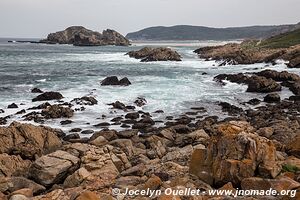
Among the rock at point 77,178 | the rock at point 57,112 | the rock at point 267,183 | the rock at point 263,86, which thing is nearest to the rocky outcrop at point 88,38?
the rock at point 263,86

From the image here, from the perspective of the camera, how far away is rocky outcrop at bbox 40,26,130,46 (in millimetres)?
176625

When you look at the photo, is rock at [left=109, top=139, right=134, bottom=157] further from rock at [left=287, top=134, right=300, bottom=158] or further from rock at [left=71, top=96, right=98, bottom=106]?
rock at [left=71, top=96, right=98, bottom=106]

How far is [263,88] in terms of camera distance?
128 ft

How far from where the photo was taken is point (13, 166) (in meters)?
16.7

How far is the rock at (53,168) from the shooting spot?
13.8 meters

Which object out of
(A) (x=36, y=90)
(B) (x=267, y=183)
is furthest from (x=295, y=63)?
(B) (x=267, y=183)

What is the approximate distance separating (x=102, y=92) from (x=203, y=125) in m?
16.5

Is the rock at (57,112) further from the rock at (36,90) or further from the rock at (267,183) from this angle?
the rock at (267,183)

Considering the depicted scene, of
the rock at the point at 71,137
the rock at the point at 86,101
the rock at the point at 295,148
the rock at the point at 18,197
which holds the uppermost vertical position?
the rock at the point at 295,148

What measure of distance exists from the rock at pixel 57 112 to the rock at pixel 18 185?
15.4 meters

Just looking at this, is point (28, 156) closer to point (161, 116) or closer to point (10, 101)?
point (161, 116)

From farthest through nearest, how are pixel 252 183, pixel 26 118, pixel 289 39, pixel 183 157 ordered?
pixel 289 39, pixel 26 118, pixel 183 157, pixel 252 183

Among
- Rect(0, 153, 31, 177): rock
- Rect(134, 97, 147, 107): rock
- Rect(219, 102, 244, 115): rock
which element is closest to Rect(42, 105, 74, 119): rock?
Rect(134, 97, 147, 107): rock

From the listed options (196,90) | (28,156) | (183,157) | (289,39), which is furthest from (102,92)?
(289,39)
